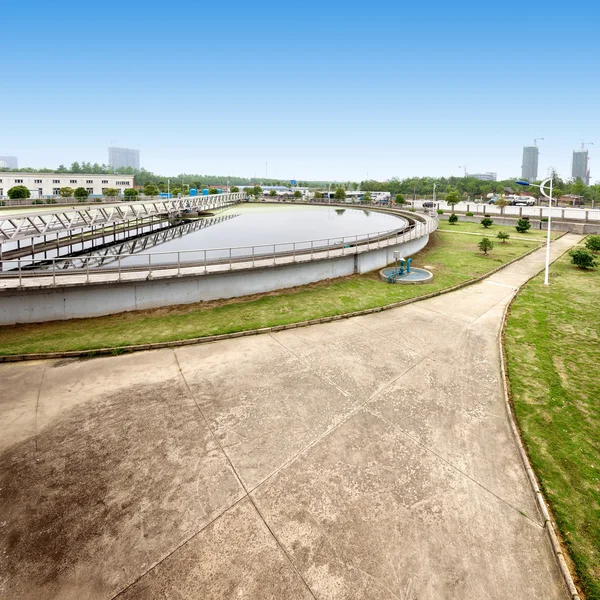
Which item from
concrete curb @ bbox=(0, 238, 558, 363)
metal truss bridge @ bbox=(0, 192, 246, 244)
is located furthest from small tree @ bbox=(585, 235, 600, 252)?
metal truss bridge @ bbox=(0, 192, 246, 244)

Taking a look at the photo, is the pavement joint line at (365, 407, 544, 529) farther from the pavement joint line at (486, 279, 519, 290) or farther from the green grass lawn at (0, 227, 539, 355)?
the pavement joint line at (486, 279, 519, 290)

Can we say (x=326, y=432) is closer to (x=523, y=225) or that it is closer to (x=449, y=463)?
(x=449, y=463)

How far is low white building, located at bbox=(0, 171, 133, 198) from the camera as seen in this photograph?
8056cm

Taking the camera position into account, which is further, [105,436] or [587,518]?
[105,436]

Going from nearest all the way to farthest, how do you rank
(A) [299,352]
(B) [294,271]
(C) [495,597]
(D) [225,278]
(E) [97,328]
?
1. (C) [495,597]
2. (A) [299,352]
3. (E) [97,328]
4. (D) [225,278]
5. (B) [294,271]

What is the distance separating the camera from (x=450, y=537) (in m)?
6.13

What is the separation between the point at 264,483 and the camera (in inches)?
283

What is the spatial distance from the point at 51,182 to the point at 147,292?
93.3 m

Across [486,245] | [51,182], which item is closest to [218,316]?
[486,245]

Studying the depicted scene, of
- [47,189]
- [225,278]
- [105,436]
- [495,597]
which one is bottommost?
[495,597]

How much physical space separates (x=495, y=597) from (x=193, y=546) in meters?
4.84

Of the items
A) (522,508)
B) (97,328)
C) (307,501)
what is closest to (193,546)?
(307,501)

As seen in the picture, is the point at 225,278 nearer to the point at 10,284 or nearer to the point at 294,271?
the point at 294,271

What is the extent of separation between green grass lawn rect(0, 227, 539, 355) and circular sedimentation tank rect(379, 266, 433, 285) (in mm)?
528
